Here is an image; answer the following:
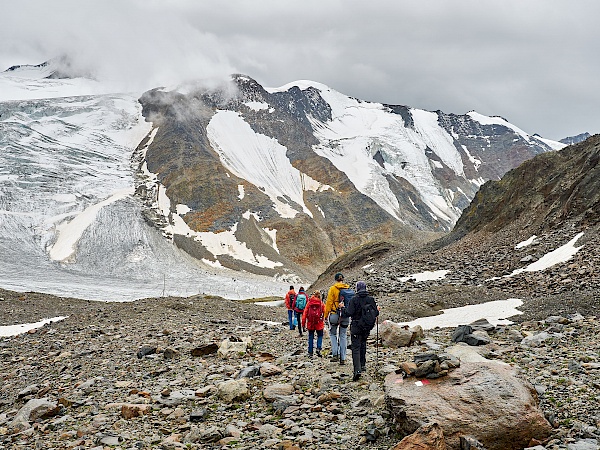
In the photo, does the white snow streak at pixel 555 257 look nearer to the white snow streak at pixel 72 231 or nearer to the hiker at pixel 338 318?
the hiker at pixel 338 318

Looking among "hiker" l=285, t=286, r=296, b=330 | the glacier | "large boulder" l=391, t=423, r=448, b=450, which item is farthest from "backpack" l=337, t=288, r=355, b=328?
the glacier

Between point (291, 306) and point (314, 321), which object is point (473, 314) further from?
point (314, 321)

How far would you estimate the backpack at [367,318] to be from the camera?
37.0 feet

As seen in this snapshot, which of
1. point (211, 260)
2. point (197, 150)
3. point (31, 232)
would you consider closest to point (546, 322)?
point (211, 260)

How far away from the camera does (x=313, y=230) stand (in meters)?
137

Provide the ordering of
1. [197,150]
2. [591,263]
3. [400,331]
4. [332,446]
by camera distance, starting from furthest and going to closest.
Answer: [197,150], [591,263], [400,331], [332,446]

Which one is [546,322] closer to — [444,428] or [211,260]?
[444,428]

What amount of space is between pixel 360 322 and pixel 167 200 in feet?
407

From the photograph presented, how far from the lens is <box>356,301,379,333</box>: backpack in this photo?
11.3m

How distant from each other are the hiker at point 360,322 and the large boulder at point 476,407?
278cm

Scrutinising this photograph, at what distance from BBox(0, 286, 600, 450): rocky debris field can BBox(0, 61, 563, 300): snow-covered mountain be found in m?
63.3

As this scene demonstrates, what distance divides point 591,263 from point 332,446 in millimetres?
24150

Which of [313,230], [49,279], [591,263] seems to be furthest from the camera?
[313,230]

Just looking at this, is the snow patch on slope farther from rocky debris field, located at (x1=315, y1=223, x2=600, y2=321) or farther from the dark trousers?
the dark trousers
